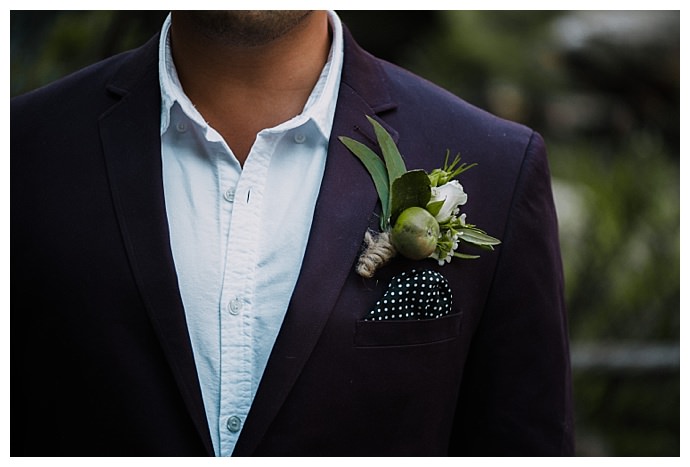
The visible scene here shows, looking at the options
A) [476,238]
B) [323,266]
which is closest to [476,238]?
[476,238]

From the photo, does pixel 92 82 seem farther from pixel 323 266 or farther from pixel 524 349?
pixel 524 349

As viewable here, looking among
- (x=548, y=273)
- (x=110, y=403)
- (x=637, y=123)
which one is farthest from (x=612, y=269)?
(x=110, y=403)

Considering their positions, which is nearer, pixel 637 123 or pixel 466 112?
pixel 466 112

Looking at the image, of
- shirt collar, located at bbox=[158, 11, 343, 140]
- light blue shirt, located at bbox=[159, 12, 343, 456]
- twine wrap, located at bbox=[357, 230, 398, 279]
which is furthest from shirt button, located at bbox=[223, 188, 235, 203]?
twine wrap, located at bbox=[357, 230, 398, 279]

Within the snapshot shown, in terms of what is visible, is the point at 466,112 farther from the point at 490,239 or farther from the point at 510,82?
the point at 510,82

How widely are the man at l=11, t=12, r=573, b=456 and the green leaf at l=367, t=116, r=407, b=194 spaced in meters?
0.03

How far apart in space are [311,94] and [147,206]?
332mm

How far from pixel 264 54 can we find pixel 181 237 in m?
0.33

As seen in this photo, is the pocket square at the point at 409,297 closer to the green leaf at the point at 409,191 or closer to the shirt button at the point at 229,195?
the green leaf at the point at 409,191

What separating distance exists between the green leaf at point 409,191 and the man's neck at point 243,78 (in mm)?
226

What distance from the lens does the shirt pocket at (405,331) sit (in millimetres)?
1367

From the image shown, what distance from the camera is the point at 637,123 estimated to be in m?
4.42

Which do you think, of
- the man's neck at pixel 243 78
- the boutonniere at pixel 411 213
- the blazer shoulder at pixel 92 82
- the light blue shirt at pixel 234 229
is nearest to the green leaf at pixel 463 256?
the boutonniere at pixel 411 213

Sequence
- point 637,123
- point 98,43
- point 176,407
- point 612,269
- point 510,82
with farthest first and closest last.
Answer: point 510,82
point 637,123
point 612,269
point 98,43
point 176,407
